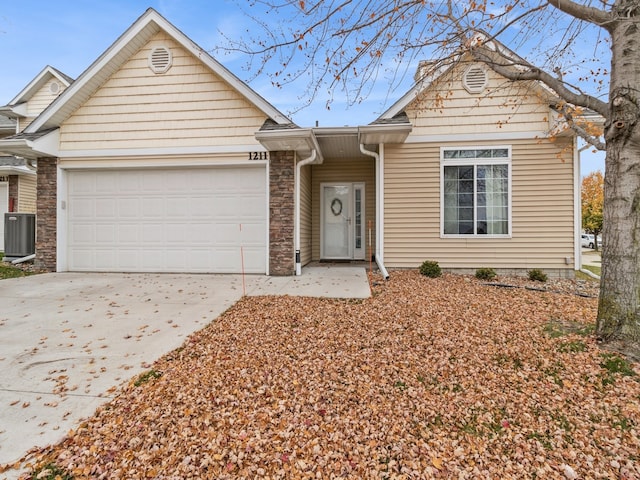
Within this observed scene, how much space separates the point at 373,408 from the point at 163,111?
7.91 metres

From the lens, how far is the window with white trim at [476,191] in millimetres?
7664

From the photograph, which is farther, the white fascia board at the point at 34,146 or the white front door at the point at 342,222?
the white front door at the point at 342,222

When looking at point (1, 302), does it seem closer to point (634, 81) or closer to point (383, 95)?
point (383, 95)

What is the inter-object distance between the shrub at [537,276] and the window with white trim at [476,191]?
3.28ft

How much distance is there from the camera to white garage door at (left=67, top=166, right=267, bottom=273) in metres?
7.78

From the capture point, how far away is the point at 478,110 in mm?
7664

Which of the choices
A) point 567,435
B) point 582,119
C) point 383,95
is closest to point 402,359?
point 567,435

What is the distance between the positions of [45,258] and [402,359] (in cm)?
885

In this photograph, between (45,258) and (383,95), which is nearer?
(383,95)

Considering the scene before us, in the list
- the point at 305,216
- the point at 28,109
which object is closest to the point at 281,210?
the point at 305,216

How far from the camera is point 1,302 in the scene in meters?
5.29

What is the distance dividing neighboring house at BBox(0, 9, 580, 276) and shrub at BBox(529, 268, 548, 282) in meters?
0.52

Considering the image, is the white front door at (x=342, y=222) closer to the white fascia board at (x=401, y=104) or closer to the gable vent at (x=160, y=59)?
the white fascia board at (x=401, y=104)

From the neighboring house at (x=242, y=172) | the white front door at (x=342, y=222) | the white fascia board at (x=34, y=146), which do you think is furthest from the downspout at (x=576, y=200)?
the white fascia board at (x=34, y=146)
